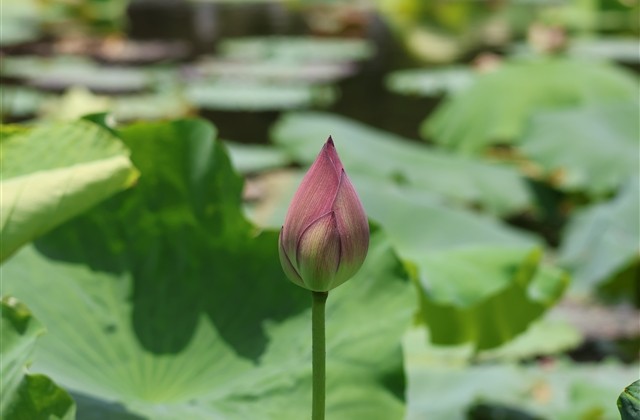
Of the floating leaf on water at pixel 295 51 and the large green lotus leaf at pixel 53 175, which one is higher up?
the large green lotus leaf at pixel 53 175

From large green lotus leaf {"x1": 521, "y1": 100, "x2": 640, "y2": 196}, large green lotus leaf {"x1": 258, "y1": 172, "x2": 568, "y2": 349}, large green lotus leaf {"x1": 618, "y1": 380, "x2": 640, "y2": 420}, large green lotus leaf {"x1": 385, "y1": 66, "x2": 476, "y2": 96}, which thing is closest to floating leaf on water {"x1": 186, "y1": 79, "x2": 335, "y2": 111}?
large green lotus leaf {"x1": 385, "y1": 66, "x2": 476, "y2": 96}

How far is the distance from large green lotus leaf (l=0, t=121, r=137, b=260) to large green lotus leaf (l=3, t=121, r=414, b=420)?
→ 4.4 inches

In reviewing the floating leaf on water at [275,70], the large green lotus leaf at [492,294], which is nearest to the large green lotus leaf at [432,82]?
the floating leaf on water at [275,70]

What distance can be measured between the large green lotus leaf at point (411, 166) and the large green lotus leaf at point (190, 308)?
1213 millimetres

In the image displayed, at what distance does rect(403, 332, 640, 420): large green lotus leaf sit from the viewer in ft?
3.65

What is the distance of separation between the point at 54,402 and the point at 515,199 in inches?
70.7

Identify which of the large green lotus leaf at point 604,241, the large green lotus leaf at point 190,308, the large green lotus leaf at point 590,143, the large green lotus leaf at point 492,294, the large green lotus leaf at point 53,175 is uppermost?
the large green lotus leaf at point 53,175

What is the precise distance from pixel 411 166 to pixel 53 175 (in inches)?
63.7

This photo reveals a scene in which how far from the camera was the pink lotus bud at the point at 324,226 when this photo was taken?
47 centimetres

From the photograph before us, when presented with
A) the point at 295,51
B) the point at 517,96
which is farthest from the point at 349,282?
the point at 295,51

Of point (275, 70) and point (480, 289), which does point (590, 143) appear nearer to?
point (480, 289)

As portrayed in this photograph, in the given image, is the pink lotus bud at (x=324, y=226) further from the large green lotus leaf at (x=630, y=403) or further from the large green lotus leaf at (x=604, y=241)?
the large green lotus leaf at (x=604, y=241)

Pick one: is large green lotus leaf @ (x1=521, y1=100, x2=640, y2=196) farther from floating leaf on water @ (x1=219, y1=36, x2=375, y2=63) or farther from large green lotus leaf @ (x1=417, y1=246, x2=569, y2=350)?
floating leaf on water @ (x1=219, y1=36, x2=375, y2=63)

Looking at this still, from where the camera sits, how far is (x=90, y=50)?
16.4 ft
